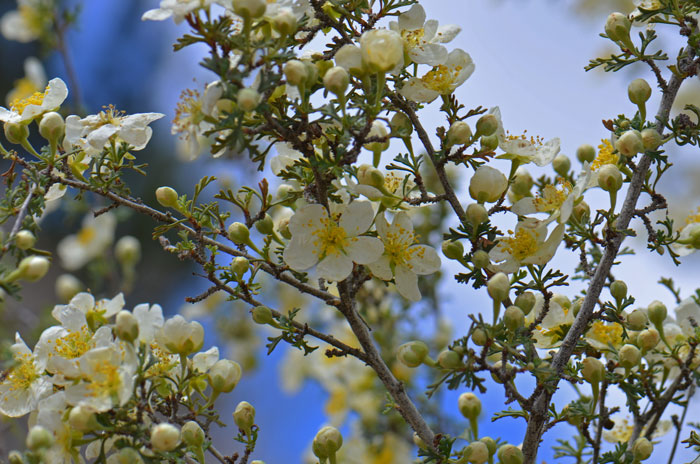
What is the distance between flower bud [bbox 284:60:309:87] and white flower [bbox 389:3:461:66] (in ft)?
0.89

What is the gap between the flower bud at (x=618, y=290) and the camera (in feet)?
4.20

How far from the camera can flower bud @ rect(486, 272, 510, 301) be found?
3.73 feet

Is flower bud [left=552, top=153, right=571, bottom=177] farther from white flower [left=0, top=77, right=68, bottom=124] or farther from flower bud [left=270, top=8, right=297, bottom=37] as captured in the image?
white flower [left=0, top=77, right=68, bottom=124]

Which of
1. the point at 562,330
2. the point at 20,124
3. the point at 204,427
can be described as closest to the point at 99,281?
the point at 20,124

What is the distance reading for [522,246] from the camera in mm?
1237

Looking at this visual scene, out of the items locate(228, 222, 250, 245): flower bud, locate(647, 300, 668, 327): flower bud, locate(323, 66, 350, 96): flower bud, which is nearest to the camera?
locate(323, 66, 350, 96): flower bud

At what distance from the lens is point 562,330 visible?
4.28 ft

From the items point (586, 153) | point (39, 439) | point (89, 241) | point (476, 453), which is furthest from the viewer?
point (89, 241)

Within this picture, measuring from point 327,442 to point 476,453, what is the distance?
0.88 ft

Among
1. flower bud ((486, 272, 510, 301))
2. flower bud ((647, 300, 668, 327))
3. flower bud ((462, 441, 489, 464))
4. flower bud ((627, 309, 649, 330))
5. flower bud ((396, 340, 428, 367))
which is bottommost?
flower bud ((462, 441, 489, 464))

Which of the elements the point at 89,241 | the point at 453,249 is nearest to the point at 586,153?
the point at 453,249

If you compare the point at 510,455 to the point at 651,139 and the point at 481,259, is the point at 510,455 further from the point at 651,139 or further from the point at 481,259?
the point at 651,139

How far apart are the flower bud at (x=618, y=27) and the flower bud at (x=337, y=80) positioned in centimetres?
60

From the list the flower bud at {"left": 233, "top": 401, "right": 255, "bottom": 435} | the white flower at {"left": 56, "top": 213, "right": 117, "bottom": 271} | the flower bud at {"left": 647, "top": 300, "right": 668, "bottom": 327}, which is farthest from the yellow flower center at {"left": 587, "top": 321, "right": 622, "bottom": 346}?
the white flower at {"left": 56, "top": 213, "right": 117, "bottom": 271}
